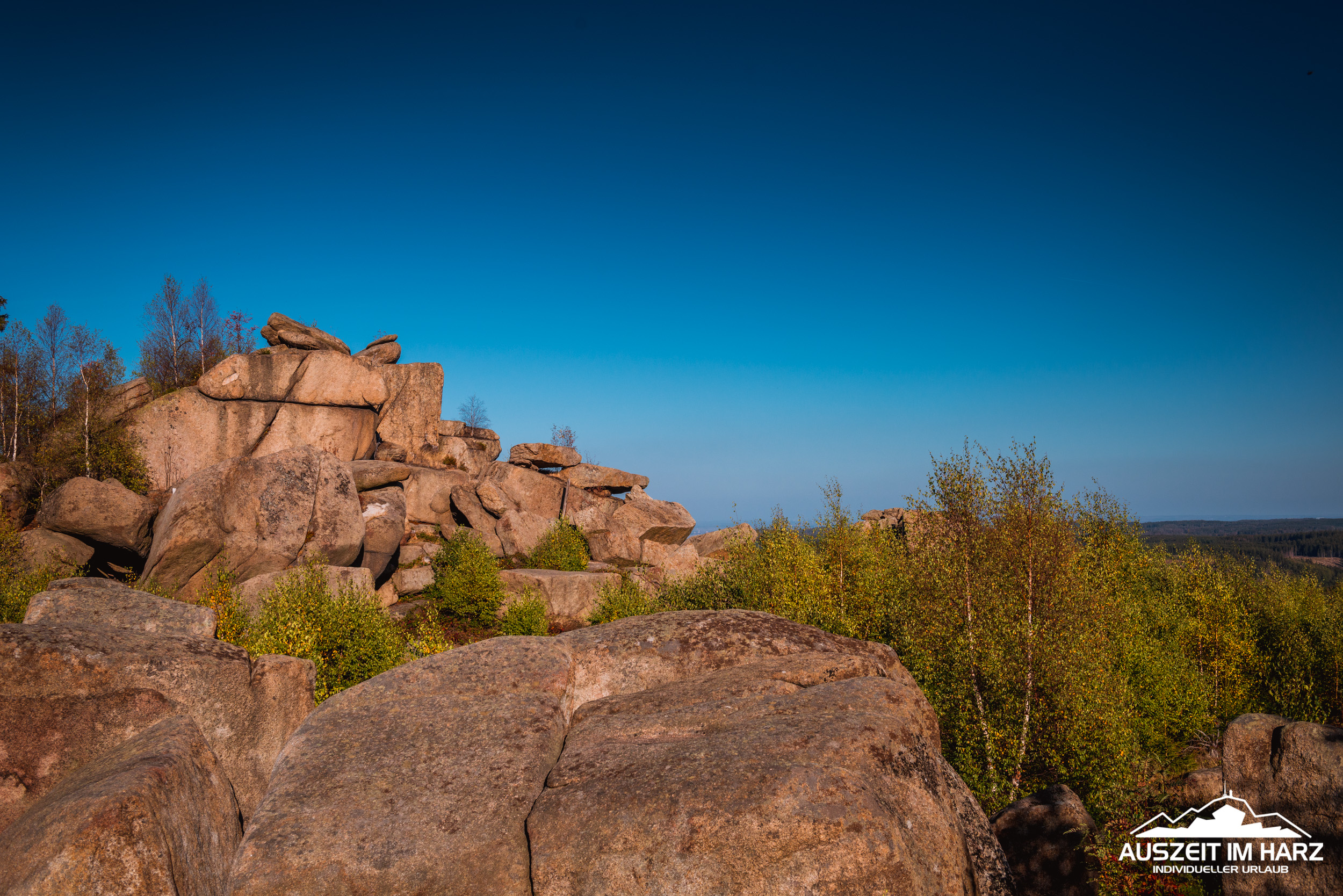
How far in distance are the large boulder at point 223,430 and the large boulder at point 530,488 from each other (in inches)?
399

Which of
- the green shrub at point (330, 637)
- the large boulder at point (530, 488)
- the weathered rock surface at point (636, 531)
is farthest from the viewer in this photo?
the large boulder at point (530, 488)

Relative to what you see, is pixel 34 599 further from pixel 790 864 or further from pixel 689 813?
pixel 790 864

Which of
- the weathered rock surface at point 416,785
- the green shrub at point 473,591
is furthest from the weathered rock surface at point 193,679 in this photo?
the green shrub at point 473,591

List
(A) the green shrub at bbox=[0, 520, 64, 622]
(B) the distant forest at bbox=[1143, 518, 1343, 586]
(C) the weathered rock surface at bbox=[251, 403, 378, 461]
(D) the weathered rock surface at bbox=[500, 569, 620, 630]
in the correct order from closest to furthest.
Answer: (A) the green shrub at bbox=[0, 520, 64, 622] → (D) the weathered rock surface at bbox=[500, 569, 620, 630] → (C) the weathered rock surface at bbox=[251, 403, 378, 461] → (B) the distant forest at bbox=[1143, 518, 1343, 586]

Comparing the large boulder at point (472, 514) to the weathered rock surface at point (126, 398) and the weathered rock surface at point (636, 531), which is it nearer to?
the weathered rock surface at point (636, 531)

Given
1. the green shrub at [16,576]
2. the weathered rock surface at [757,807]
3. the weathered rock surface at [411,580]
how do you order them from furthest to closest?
the weathered rock surface at [411,580] → the green shrub at [16,576] → the weathered rock surface at [757,807]

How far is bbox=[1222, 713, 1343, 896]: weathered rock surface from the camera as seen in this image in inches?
423

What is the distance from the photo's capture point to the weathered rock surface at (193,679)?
8859 millimetres

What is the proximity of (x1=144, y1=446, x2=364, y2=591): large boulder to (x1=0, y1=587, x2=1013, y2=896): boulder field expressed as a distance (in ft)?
78.5

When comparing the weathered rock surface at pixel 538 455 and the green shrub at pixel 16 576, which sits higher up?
the weathered rock surface at pixel 538 455

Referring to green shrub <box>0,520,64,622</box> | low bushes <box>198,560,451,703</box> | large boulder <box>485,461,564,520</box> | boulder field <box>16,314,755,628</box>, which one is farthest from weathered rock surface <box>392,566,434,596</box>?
low bushes <box>198,560,451,703</box>

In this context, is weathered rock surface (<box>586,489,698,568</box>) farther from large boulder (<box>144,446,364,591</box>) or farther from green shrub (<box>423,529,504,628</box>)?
large boulder (<box>144,446,364,591</box>)

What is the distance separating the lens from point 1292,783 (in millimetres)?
11445

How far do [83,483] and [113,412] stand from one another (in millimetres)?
14112
